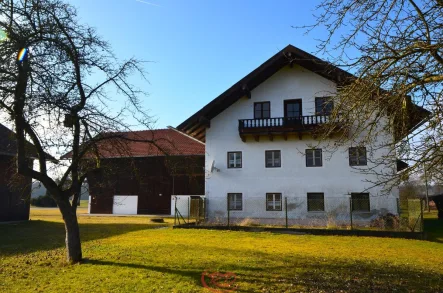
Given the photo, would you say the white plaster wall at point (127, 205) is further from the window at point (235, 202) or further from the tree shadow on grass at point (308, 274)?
the tree shadow on grass at point (308, 274)

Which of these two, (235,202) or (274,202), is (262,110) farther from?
(235,202)

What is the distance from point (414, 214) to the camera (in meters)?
16.8

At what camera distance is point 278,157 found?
2258 cm

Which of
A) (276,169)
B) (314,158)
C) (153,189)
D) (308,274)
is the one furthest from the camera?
(153,189)

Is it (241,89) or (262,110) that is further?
(262,110)

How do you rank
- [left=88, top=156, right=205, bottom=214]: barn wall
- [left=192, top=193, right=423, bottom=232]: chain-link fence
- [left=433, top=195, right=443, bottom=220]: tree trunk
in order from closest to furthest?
[left=192, top=193, right=423, bottom=232]: chain-link fence < [left=433, top=195, right=443, bottom=220]: tree trunk < [left=88, top=156, right=205, bottom=214]: barn wall

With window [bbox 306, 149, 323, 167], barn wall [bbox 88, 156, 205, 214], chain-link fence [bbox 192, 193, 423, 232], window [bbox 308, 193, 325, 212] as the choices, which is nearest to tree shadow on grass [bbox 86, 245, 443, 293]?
chain-link fence [bbox 192, 193, 423, 232]

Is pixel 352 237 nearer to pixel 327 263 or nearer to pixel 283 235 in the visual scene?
pixel 283 235

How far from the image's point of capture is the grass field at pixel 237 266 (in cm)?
702

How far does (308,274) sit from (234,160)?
51.6 ft

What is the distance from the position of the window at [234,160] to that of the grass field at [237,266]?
30.9 ft

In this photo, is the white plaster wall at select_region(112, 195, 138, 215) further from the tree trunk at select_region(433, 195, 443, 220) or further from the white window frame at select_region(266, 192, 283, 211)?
the tree trunk at select_region(433, 195, 443, 220)

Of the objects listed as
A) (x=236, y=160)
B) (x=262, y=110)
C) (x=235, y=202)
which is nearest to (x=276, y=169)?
(x=236, y=160)

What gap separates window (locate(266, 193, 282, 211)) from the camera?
72.1 ft
